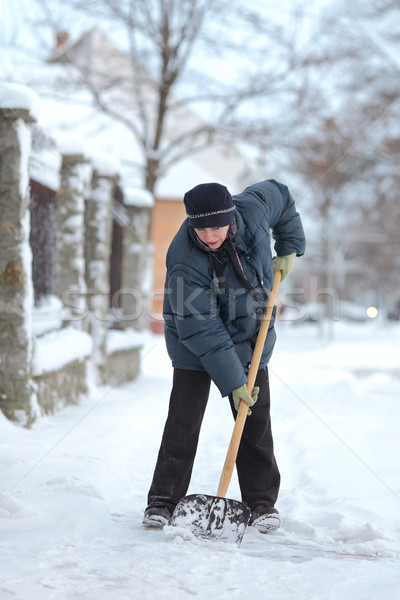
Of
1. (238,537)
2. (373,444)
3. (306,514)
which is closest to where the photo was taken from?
(238,537)

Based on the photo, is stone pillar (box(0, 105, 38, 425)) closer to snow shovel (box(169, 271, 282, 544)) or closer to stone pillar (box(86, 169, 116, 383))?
snow shovel (box(169, 271, 282, 544))

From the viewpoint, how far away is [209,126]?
15375 millimetres

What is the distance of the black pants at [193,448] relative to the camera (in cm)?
346

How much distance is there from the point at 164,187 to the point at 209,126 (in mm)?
6276

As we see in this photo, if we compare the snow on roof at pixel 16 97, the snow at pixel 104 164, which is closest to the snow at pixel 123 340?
the snow at pixel 104 164

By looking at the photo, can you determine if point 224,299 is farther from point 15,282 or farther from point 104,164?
point 104,164

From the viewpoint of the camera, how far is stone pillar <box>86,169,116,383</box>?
811 cm

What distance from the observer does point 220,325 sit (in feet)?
10.8

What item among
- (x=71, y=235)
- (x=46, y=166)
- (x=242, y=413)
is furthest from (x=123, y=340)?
(x=242, y=413)

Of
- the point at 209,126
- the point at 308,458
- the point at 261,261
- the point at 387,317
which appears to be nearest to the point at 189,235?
the point at 261,261

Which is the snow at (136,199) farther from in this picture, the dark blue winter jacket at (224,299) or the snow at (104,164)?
the dark blue winter jacket at (224,299)

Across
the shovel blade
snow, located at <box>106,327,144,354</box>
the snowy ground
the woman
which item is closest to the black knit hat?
the woman

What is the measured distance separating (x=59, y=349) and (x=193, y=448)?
3.04m

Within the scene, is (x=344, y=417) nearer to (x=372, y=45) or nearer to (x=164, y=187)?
(x=372, y=45)
